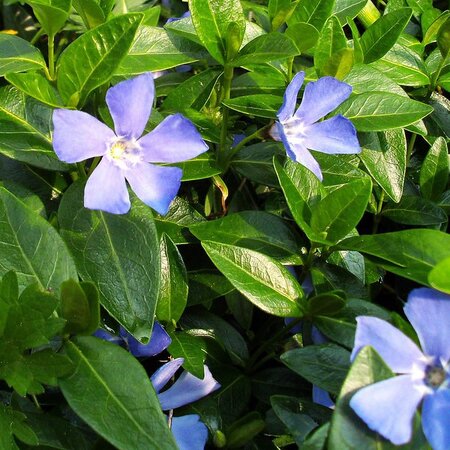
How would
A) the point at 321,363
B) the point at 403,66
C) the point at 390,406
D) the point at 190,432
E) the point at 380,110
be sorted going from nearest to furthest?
the point at 390,406, the point at 321,363, the point at 190,432, the point at 380,110, the point at 403,66

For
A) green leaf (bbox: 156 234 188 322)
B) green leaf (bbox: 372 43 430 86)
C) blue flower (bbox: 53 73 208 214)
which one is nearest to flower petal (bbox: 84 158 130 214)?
blue flower (bbox: 53 73 208 214)

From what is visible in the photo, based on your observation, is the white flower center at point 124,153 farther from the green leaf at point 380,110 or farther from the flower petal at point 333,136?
the green leaf at point 380,110

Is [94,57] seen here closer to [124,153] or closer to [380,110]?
[124,153]

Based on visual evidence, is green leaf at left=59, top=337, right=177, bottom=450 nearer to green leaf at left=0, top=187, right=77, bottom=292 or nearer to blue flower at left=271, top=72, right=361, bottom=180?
green leaf at left=0, top=187, right=77, bottom=292

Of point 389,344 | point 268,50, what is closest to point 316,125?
point 268,50

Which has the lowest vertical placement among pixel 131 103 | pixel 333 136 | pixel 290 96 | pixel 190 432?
pixel 190 432

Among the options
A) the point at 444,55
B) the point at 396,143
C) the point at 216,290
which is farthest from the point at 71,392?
the point at 444,55
